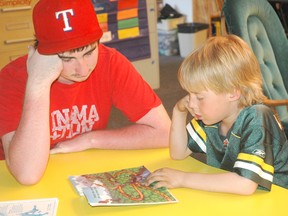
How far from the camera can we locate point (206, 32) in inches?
231

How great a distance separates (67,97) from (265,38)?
123 centimetres

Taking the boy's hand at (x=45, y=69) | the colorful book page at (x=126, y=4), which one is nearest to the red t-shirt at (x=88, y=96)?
the boy's hand at (x=45, y=69)

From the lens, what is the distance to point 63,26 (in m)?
1.42

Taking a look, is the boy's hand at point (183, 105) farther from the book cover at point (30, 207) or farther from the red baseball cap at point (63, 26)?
the book cover at point (30, 207)

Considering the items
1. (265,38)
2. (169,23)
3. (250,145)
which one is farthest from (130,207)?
(169,23)

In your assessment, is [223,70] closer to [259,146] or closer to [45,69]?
[259,146]

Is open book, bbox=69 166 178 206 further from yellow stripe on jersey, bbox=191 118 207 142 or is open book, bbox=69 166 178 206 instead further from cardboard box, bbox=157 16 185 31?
cardboard box, bbox=157 16 185 31

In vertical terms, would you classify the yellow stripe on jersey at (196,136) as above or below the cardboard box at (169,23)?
above

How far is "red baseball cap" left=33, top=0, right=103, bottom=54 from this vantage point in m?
1.42

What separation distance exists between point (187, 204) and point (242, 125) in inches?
11.5

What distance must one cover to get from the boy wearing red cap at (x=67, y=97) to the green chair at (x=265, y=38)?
80 centimetres

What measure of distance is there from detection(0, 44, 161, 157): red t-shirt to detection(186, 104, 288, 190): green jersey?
235mm

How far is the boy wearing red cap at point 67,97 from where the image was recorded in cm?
144

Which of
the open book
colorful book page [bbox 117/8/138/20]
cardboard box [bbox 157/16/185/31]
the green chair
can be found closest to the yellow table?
the open book
